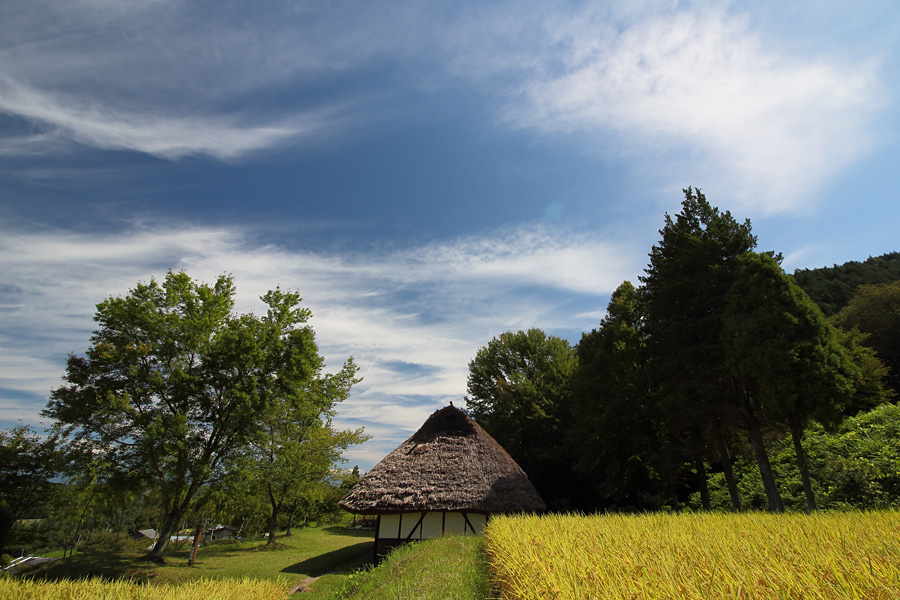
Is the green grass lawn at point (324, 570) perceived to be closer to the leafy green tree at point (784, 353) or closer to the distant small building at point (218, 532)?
the leafy green tree at point (784, 353)

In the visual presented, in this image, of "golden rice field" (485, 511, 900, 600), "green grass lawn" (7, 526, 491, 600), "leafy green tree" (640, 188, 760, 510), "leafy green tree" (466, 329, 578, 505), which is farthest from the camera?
"leafy green tree" (466, 329, 578, 505)

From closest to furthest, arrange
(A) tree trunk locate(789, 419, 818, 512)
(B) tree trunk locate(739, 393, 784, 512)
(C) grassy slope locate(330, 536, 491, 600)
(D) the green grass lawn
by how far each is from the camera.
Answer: (C) grassy slope locate(330, 536, 491, 600), (D) the green grass lawn, (A) tree trunk locate(789, 419, 818, 512), (B) tree trunk locate(739, 393, 784, 512)

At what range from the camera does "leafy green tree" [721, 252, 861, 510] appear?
11281 millimetres

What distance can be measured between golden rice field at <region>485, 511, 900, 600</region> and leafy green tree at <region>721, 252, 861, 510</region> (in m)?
7.63

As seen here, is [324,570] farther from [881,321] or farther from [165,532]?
[881,321]

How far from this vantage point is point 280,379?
1909cm

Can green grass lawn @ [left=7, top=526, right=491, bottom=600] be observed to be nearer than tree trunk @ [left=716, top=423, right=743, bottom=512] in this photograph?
Yes

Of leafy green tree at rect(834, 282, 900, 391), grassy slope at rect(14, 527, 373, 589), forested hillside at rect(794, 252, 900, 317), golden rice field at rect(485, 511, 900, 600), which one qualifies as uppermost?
forested hillside at rect(794, 252, 900, 317)

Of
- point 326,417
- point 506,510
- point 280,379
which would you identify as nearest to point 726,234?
point 506,510

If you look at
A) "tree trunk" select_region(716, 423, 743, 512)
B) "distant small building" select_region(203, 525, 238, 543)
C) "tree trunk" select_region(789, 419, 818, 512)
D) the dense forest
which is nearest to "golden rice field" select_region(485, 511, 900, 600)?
"tree trunk" select_region(789, 419, 818, 512)

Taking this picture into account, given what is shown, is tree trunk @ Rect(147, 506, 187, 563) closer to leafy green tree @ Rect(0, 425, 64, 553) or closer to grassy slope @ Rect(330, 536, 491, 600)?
leafy green tree @ Rect(0, 425, 64, 553)

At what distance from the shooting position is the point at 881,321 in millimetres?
25625

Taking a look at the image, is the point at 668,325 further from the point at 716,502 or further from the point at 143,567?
the point at 143,567

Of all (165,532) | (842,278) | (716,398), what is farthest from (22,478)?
(842,278)
